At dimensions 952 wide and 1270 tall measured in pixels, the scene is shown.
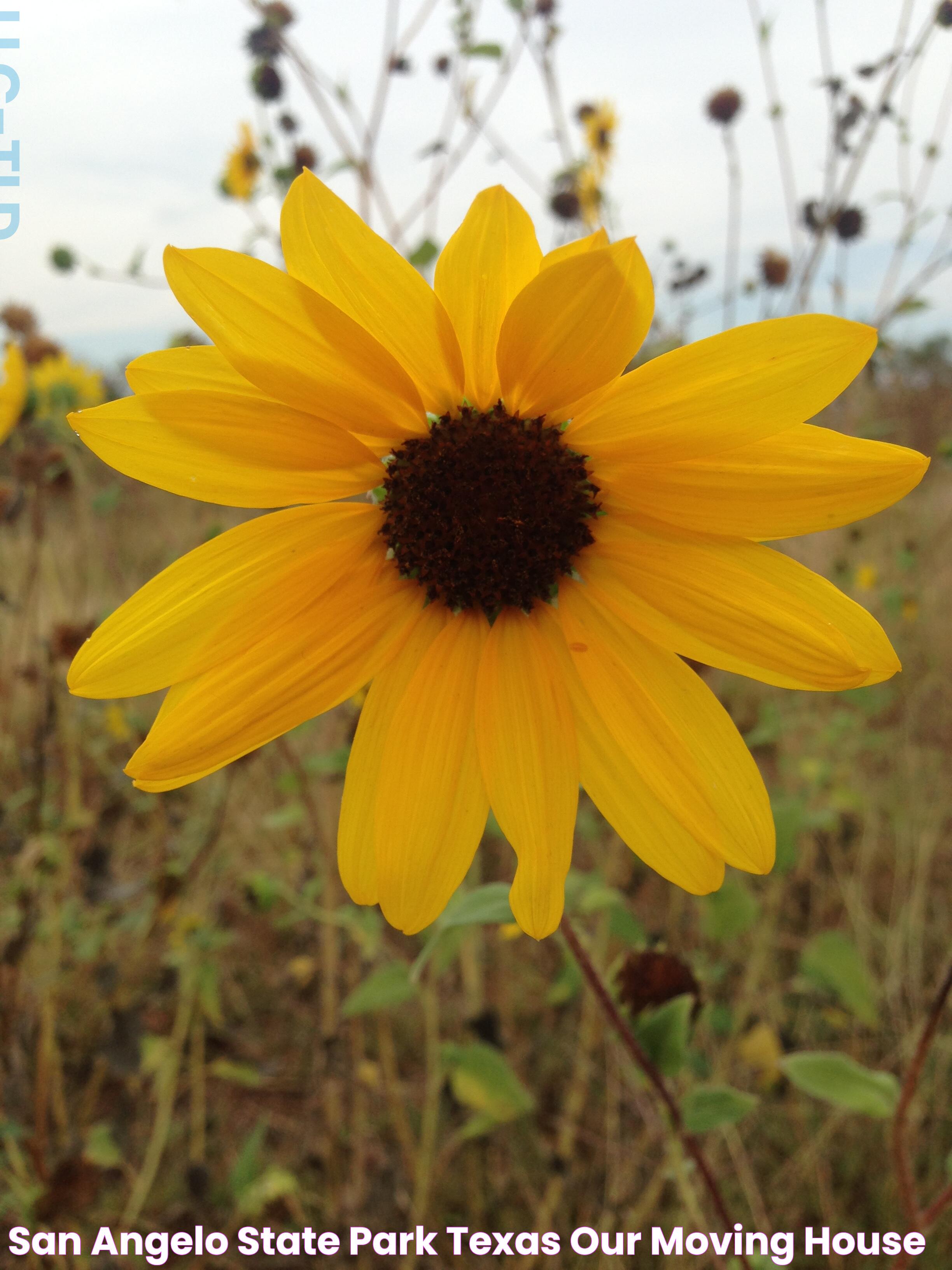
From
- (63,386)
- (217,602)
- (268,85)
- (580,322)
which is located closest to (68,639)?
(63,386)

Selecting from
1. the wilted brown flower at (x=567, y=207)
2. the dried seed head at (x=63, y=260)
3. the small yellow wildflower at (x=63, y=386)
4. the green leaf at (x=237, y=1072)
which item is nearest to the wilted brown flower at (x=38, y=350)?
the small yellow wildflower at (x=63, y=386)

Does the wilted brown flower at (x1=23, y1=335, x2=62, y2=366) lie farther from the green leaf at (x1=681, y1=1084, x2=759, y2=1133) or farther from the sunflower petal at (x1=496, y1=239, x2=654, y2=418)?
the green leaf at (x1=681, y1=1084, x2=759, y2=1133)

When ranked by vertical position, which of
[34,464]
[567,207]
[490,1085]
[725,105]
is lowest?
[490,1085]

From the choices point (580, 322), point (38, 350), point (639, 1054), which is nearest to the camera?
point (580, 322)

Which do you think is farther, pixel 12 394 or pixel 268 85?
pixel 268 85

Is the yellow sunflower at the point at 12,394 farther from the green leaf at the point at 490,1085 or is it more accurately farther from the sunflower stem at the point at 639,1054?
the sunflower stem at the point at 639,1054

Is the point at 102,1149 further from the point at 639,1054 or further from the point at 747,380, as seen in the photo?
the point at 747,380

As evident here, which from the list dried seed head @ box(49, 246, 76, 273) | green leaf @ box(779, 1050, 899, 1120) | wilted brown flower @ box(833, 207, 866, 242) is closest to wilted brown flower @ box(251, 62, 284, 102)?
dried seed head @ box(49, 246, 76, 273)
